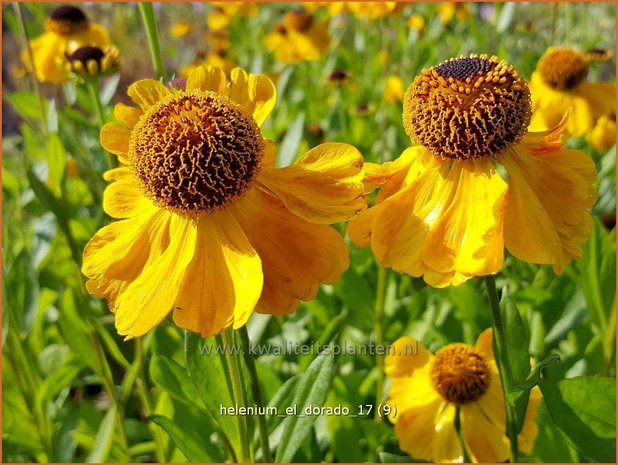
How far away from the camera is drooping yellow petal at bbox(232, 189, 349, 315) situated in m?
0.73

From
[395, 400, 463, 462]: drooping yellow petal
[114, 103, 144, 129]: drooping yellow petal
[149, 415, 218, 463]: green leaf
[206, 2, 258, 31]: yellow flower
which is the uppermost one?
[206, 2, 258, 31]: yellow flower

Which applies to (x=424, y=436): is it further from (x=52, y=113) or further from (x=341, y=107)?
(x=341, y=107)

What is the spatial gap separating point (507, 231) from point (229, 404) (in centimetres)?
40

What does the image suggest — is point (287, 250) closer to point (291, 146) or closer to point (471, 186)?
point (471, 186)

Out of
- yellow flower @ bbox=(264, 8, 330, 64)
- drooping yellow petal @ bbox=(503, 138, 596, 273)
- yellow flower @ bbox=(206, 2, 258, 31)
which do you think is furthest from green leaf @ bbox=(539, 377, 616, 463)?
yellow flower @ bbox=(264, 8, 330, 64)

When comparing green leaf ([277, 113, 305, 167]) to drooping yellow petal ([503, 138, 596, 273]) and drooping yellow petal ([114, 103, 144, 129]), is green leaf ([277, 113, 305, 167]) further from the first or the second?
drooping yellow petal ([503, 138, 596, 273])

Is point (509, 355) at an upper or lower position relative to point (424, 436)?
upper

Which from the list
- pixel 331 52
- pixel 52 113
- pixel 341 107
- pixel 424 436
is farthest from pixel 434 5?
pixel 424 436

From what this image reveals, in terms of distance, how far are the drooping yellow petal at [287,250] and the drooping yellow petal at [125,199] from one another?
0.13 metres

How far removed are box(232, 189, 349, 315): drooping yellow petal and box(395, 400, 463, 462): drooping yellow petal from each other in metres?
0.41

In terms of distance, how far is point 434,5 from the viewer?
298 centimetres

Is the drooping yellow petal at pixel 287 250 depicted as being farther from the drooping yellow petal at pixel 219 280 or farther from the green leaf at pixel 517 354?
the green leaf at pixel 517 354

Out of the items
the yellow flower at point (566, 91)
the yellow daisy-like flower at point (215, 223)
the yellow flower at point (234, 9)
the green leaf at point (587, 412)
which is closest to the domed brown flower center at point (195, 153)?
the yellow daisy-like flower at point (215, 223)

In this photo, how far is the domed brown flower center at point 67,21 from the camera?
76.7 inches
